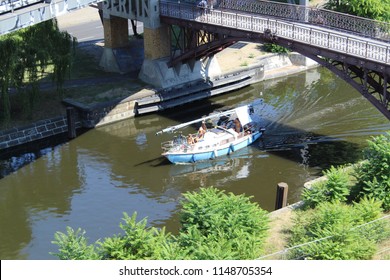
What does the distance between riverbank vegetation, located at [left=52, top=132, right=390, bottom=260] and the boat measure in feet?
51.9

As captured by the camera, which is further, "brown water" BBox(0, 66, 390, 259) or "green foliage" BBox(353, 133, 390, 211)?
"brown water" BBox(0, 66, 390, 259)

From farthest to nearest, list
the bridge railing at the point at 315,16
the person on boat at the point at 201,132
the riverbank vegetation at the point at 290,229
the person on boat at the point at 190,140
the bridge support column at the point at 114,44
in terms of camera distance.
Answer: the bridge support column at the point at 114,44, the person on boat at the point at 201,132, the person on boat at the point at 190,140, the bridge railing at the point at 315,16, the riverbank vegetation at the point at 290,229

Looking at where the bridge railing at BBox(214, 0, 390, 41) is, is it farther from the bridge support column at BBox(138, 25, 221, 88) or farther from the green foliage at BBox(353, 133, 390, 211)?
the green foliage at BBox(353, 133, 390, 211)

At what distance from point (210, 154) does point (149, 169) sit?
4.64m

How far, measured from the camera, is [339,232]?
89.7 ft

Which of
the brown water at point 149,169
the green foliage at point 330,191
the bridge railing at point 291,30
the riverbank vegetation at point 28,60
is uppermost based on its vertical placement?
the bridge railing at point 291,30

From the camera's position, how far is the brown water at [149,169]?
41.5m

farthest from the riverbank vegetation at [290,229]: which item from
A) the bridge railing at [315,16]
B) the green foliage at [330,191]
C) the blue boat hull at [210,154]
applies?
the bridge railing at [315,16]

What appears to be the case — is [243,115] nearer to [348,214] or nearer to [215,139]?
[215,139]

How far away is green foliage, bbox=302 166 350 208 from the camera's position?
33.3 metres

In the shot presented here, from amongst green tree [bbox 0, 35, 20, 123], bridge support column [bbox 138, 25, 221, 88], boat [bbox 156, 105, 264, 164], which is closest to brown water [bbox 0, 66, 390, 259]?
boat [bbox 156, 105, 264, 164]

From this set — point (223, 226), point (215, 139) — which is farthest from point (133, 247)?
point (215, 139)

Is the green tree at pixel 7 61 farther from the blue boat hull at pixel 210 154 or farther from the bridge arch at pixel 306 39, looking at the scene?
the bridge arch at pixel 306 39

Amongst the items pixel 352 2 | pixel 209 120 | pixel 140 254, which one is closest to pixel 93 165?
pixel 209 120
